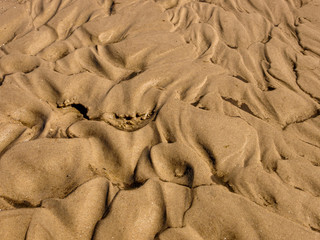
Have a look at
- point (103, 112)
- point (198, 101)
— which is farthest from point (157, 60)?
point (103, 112)

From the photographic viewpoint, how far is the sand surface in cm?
138

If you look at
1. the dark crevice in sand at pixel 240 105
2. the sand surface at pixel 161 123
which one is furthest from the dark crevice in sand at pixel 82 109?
the dark crevice in sand at pixel 240 105

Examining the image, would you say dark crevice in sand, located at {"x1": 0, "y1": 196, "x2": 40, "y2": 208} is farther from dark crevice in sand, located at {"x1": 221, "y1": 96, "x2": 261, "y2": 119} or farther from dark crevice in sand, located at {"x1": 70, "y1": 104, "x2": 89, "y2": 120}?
dark crevice in sand, located at {"x1": 221, "y1": 96, "x2": 261, "y2": 119}

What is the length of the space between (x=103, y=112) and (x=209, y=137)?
80 cm

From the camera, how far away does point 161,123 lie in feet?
5.97

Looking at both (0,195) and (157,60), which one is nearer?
(0,195)

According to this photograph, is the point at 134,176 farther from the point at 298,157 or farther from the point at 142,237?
the point at 298,157

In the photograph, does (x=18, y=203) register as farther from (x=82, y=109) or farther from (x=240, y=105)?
(x=240, y=105)

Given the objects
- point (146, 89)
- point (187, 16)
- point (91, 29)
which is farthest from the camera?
point (187, 16)

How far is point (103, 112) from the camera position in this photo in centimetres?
194

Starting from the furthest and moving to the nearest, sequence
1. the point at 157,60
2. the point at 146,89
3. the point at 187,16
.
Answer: the point at 187,16 → the point at 157,60 → the point at 146,89

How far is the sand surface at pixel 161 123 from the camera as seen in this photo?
138cm

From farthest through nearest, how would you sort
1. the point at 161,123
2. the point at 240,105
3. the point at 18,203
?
1. the point at 240,105
2. the point at 161,123
3. the point at 18,203

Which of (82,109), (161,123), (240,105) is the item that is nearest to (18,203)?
(82,109)
